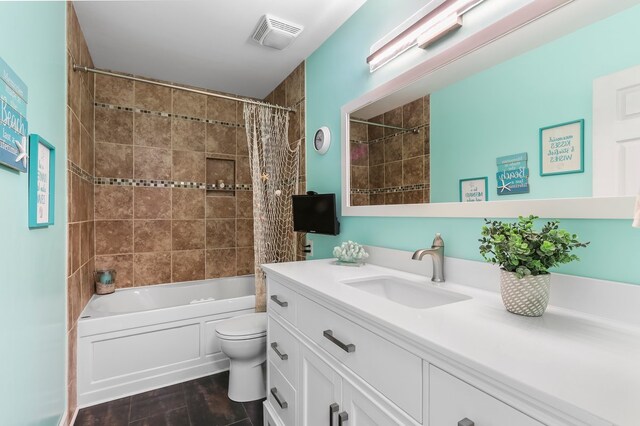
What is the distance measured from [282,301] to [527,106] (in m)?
1.32

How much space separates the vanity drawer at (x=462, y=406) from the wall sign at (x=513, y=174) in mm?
726

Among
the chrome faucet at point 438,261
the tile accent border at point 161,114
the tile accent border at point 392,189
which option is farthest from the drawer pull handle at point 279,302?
the tile accent border at point 161,114

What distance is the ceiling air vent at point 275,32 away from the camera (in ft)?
6.93

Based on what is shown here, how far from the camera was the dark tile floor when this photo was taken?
1876 mm

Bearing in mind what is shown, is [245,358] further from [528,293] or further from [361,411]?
[528,293]

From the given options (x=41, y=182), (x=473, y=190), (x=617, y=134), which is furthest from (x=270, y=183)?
(x=617, y=134)

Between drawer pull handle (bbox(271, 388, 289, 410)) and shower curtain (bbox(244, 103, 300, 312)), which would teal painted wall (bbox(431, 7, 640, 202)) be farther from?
shower curtain (bbox(244, 103, 300, 312))

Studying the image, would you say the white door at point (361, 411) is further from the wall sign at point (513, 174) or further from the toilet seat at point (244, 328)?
the toilet seat at point (244, 328)

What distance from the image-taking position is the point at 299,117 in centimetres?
272

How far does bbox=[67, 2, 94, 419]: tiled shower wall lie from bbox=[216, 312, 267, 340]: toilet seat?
90 centimetres

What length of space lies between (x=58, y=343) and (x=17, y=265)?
811 millimetres

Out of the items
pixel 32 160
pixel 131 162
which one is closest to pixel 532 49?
pixel 32 160

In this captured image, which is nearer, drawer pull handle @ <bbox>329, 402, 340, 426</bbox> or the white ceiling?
drawer pull handle @ <bbox>329, 402, 340, 426</bbox>

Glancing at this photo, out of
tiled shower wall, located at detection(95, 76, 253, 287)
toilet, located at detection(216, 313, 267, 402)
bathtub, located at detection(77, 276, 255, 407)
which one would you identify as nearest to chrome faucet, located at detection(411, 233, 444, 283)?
toilet, located at detection(216, 313, 267, 402)
